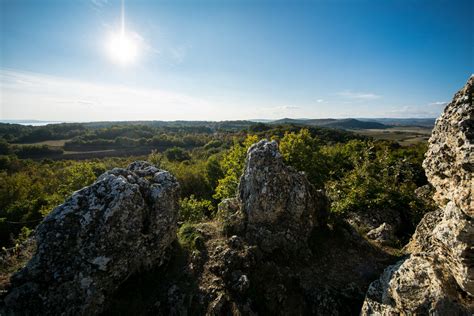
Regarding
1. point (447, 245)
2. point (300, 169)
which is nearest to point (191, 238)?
point (447, 245)

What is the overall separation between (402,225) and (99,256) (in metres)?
16.5

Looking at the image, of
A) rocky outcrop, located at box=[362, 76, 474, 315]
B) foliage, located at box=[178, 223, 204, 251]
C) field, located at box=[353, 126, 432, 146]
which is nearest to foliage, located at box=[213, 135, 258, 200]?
foliage, located at box=[178, 223, 204, 251]

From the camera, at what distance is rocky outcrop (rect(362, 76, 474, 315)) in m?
4.95

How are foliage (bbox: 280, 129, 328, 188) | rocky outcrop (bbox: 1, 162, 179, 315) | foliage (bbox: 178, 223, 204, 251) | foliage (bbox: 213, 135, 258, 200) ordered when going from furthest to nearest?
foliage (bbox: 280, 129, 328, 188)
foliage (bbox: 213, 135, 258, 200)
foliage (bbox: 178, 223, 204, 251)
rocky outcrop (bbox: 1, 162, 179, 315)

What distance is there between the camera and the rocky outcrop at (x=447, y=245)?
4.95 metres

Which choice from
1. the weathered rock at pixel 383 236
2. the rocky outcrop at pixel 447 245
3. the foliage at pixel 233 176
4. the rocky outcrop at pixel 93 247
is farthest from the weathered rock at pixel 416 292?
the foliage at pixel 233 176

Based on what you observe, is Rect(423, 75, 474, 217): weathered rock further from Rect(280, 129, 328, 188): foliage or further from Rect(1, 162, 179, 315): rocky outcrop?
Rect(280, 129, 328, 188): foliage

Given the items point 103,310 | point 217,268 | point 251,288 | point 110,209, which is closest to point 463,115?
point 251,288

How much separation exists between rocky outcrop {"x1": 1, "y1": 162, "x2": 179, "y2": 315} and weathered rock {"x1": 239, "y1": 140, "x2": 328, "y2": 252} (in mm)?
3440

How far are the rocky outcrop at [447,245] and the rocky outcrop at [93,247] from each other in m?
7.35

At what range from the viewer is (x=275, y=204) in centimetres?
923

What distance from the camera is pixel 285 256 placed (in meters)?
8.70

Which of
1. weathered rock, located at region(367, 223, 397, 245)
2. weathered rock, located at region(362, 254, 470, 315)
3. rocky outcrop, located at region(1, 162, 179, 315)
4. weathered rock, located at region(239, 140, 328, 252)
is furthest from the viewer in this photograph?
weathered rock, located at region(367, 223, 397, 245)

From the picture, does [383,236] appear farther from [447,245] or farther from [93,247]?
[93,247]
